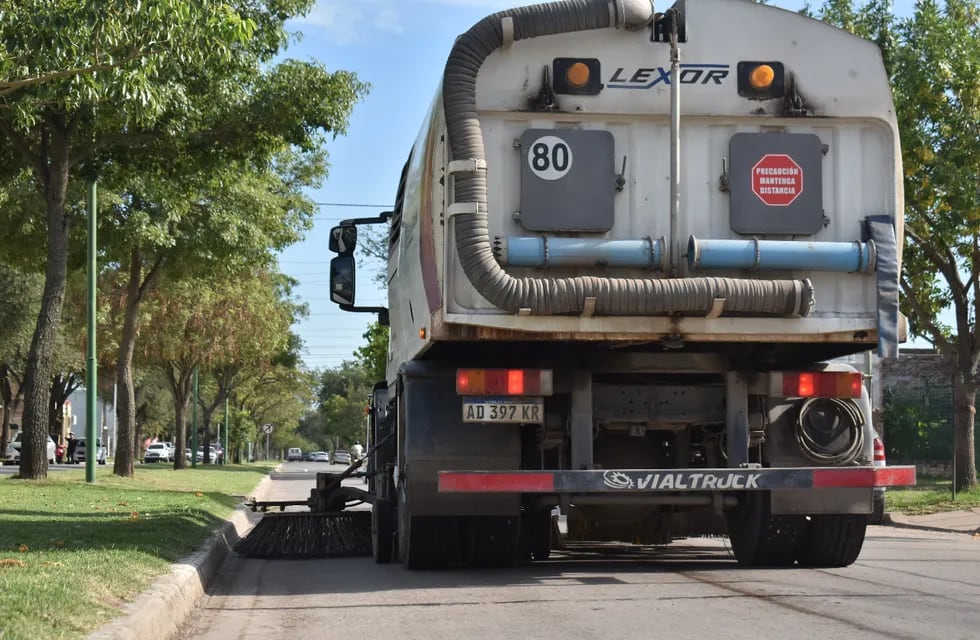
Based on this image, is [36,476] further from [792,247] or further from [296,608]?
[792,247]

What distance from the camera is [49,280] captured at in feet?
62.8

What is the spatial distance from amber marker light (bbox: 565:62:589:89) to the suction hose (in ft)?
0.85

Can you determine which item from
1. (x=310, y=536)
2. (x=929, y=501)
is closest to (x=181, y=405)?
(x=929, y=501)

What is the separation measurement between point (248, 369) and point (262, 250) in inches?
1012

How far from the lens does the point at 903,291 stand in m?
22.2

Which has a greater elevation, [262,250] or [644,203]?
[262,250]

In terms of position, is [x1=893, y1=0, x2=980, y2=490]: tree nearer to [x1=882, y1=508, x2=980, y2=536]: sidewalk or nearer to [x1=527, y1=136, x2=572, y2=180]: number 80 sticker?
[x1=882, y1=508, x2=980, y2=536]: sidewalk

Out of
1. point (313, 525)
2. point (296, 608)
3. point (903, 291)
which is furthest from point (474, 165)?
point (903, 291)

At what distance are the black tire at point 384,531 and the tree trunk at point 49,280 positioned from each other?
31.7 feet

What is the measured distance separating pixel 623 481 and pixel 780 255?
1.84 m

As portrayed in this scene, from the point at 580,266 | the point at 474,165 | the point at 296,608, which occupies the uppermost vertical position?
the point at 474,165

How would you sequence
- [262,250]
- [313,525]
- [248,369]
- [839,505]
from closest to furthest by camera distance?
[839,505] < [313,525] < [262,250] < [248,369]

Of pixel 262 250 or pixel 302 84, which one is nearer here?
pixel 302 84

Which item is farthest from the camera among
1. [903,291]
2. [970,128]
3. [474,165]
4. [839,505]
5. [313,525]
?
[903,291]
